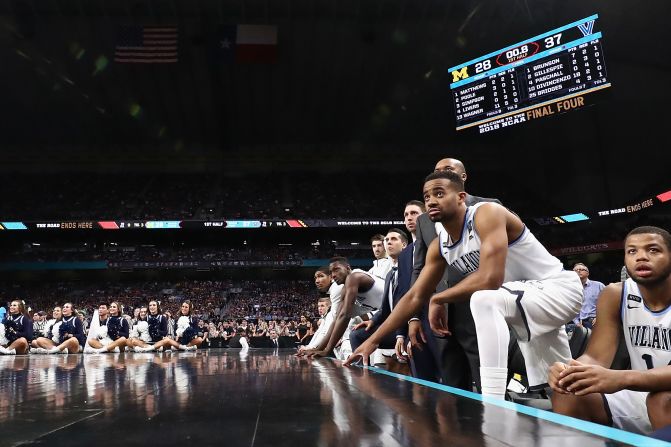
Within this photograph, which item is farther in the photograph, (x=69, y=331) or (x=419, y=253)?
(x=69, y=331)

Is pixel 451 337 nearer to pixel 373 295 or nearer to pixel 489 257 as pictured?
pixel 489 257

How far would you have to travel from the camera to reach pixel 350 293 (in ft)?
15.7

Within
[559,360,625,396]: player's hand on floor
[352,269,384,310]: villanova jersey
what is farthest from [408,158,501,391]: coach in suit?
[352,269,384,310]: villanova jersey

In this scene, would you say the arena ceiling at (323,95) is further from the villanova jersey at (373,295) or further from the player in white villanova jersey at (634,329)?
the player in white villanova jersey at (634,329)

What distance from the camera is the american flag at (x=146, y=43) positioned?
15.5 m

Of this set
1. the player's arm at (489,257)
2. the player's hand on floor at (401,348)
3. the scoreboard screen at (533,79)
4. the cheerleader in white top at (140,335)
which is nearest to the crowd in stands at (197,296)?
the cheerleader in white top at (140,335)

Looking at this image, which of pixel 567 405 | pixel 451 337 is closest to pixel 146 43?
pixel 451 337

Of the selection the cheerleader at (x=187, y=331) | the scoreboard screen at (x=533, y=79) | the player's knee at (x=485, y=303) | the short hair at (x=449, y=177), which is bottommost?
the cheerleader at (x=187, y=331)

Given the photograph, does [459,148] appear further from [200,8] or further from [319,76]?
[200,8]

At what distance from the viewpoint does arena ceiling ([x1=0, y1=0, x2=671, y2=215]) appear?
639 inches

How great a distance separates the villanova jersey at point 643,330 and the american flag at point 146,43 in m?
15.7

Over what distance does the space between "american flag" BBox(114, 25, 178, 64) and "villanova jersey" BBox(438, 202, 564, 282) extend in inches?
581

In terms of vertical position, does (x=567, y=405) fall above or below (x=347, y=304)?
below

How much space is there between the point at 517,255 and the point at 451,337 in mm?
693
